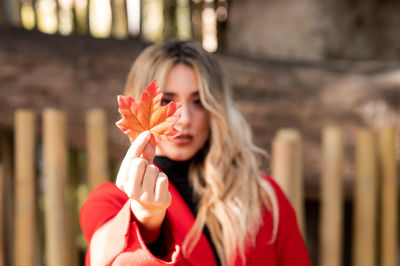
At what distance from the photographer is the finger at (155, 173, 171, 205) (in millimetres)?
543

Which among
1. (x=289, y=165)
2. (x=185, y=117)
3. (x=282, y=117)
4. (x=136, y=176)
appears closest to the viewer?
(x=136, y=176)

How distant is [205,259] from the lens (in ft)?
2.64

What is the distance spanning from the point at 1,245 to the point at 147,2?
117cm

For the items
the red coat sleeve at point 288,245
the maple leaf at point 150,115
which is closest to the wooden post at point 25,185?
the red coat sleeve at point 288,245

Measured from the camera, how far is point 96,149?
4.58 ft

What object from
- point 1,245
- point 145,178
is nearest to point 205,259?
point 145,178

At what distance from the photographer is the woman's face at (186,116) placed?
80 cm

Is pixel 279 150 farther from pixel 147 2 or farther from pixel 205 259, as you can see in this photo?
pixel 147 2

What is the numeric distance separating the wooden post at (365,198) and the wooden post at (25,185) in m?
0.98

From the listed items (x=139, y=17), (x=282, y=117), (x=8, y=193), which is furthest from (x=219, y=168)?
(x=139, y=17)

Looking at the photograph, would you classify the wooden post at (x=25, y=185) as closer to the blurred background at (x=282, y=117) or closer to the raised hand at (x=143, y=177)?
the blurred background at (x=282, y=117)

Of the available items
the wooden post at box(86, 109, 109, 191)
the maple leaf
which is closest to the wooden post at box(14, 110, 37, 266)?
the wooden post at box(86, 109, 109, 191)

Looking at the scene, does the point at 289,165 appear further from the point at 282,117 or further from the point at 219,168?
the point at 219,168

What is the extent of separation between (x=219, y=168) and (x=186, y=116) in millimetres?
128
